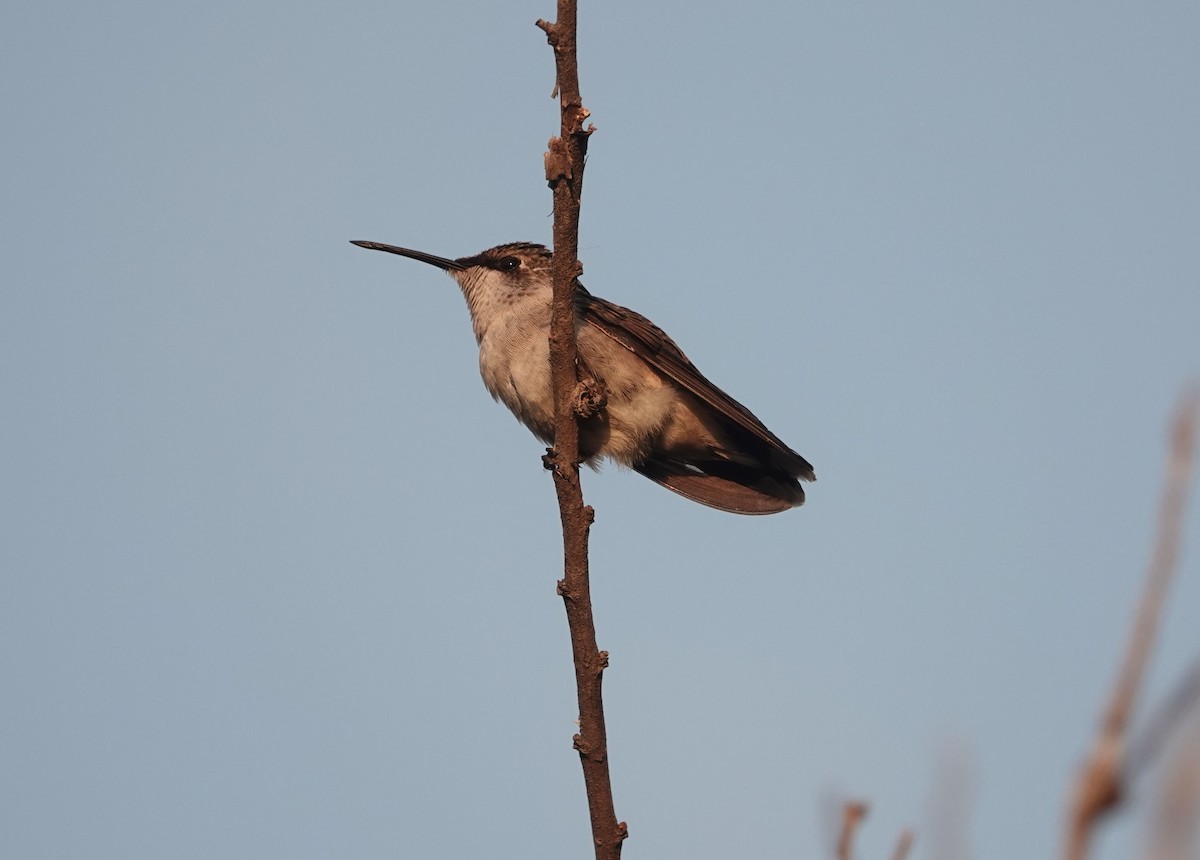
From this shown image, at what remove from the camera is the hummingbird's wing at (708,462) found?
7.25 m

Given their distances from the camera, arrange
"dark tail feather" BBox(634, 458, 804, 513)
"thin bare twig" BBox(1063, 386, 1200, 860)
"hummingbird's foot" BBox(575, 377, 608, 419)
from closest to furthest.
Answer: "thin bare twig" BBox(1063, 386, 1200, 860) → "hummingbird's foot" BBox(575, 377, 608, 419) → "dark tail feather" BBox(634, 458, 804, 513)

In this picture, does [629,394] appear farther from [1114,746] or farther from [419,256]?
[1114,746]

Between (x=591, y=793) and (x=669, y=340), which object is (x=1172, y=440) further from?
(x=669, y=340)

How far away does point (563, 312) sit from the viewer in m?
Result: 5.22

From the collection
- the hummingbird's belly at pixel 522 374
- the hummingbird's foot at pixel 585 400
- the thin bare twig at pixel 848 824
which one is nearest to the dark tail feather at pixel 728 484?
the hummingbird's belly at pixel 522 374

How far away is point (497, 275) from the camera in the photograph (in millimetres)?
7836

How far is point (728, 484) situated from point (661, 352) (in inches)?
44.3

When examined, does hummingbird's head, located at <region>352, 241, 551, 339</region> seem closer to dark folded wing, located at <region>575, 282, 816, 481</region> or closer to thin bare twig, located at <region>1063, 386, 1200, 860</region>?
dark folded wing, located at <region>575, 282, 816, 481</region>

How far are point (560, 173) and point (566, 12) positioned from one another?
0.57 meters

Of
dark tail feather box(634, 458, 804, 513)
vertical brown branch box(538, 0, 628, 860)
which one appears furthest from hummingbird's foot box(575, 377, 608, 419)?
dark tail feather box(634, 458, 804, 513)

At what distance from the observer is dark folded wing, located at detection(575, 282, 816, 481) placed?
7238mm

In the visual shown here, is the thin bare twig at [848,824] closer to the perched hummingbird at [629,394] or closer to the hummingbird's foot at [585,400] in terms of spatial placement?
the hummingbird's foot at [585,400]

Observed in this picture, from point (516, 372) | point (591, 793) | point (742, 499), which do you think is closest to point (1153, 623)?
point (591, 793)

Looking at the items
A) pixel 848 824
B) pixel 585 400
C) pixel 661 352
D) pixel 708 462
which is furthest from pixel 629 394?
pixel 848 824
